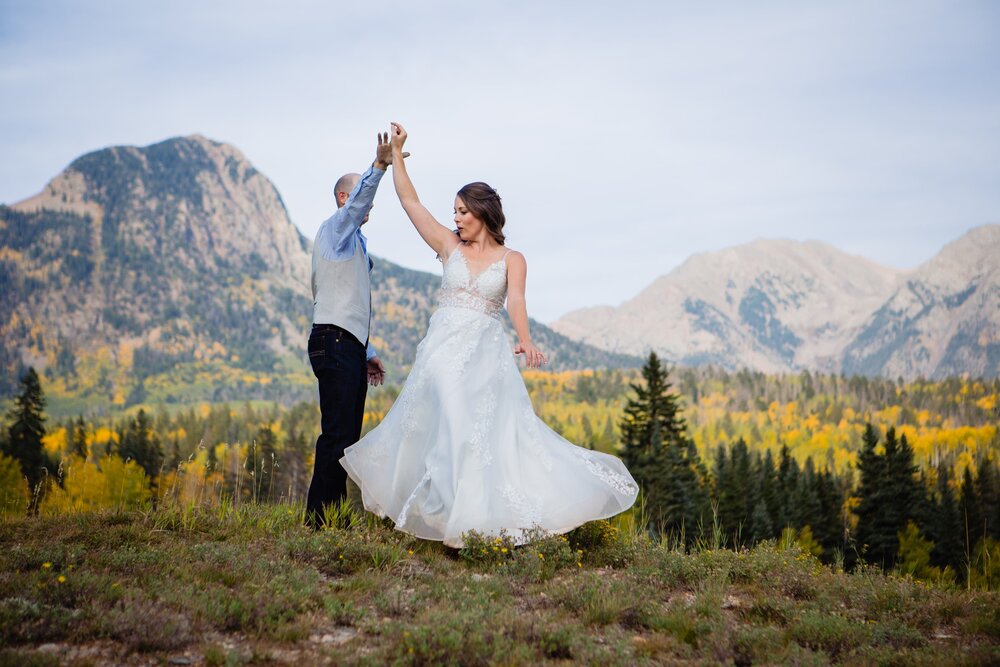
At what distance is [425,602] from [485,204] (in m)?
4.20

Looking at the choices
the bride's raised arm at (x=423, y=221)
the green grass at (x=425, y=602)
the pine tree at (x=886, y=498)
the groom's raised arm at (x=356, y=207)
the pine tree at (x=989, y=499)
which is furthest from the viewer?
the pine tree at (x=989, y=499)

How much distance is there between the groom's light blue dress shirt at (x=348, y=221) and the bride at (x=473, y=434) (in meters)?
0.35

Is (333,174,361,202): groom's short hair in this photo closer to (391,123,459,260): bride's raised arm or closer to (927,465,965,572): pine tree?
(391,123,459,260): bride's raised arm

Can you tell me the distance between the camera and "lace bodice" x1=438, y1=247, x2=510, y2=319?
824 cm

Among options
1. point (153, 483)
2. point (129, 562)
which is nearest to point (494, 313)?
point (129, 562)

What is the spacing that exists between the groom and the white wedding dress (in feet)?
1.07

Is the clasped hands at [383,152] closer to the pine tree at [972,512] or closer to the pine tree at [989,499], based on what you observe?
the pine tree at [972,512]

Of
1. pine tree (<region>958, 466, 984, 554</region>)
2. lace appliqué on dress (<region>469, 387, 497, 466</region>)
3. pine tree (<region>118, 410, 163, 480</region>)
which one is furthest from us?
pine tree (<region>958, 466, 984, 554</region>)

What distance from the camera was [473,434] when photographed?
7668 millimetres

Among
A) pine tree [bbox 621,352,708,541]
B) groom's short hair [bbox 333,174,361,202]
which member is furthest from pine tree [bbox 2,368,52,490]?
groom's short hair [bbox 333,174,361,202]

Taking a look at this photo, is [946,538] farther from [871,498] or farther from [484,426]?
[484,426]

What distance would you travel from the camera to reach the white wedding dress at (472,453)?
748 centimetres

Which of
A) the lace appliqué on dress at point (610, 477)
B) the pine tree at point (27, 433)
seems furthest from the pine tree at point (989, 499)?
the pine tree at point (27, 433)

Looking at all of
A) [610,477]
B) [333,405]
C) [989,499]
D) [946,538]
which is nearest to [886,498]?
[946,538]
